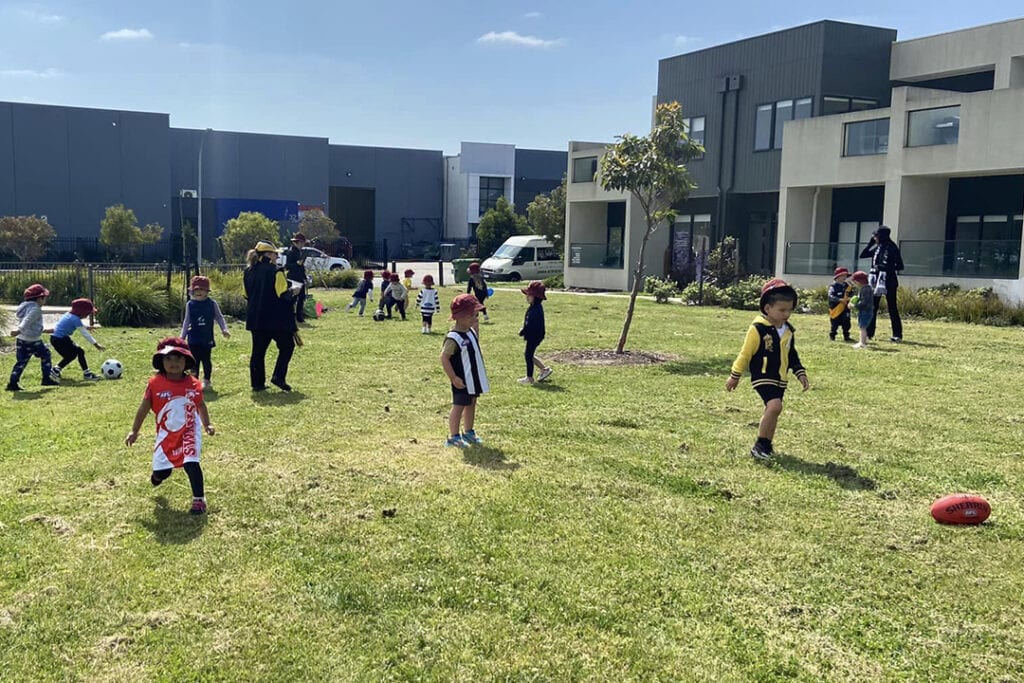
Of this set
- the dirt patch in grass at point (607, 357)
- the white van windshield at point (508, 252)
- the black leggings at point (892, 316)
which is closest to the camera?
the dirt patch in grass at point (607, 357)

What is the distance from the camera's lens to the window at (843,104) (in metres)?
28.1

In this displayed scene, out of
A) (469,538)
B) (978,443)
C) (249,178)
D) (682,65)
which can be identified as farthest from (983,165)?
(249,178)

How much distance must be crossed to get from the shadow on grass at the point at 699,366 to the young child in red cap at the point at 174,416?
6942mm

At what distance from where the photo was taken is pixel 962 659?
11.7ft

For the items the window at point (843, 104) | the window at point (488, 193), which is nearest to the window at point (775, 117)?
the window at point (843, 104)

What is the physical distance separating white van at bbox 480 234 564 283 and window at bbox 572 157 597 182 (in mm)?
5398

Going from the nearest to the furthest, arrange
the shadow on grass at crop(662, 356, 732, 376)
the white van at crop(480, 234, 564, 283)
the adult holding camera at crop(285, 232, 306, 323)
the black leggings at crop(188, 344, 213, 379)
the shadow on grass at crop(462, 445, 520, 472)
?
the shadow on grass at crop(462, 445, 520, 472)
the black leggings at crop(188, 344, 213, 379)
the shadow on grass at crop(662, 356, 732, 376)
the adult holding camera at crop(285, 232, 306, 323)
the white van at crop(480, 234, 564, 283)

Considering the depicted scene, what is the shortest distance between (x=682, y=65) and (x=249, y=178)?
4374 centimetres

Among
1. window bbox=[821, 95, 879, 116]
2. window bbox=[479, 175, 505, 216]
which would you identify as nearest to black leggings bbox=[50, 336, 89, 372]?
window bbox=[821, 95, 879, 116]

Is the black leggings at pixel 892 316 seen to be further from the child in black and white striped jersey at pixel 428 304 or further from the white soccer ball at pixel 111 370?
the white soccer ball at pixel 111 370

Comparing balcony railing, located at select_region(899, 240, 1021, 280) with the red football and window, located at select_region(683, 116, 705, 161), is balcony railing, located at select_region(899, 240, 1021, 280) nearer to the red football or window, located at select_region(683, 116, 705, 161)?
window, located at select_region(683, 116, 705, 161)

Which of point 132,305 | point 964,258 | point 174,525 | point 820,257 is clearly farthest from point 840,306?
point 132,305

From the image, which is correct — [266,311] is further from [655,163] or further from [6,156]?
[6,156]

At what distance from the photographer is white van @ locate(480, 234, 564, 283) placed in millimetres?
38875
